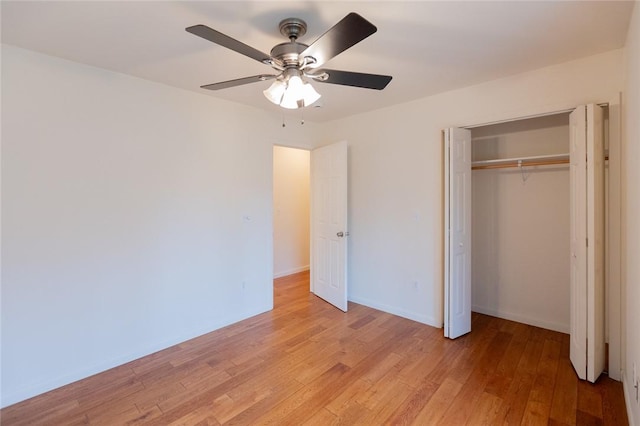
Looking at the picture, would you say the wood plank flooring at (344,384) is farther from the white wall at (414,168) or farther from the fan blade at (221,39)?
the fan blade at (221,39)

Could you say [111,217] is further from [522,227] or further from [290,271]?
[522,227]

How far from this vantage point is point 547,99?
257cm

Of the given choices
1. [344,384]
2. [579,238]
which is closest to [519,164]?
[579,238]

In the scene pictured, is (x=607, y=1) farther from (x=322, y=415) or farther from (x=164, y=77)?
(x=164, y=77)

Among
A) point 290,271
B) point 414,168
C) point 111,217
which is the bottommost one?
point 290,271

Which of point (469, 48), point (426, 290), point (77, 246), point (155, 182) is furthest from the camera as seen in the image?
point (426, 290)

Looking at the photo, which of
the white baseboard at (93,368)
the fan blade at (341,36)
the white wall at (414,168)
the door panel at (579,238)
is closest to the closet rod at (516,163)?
the white wall at (414,168)

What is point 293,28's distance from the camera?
184 centimetres

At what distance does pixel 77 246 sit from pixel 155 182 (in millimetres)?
789

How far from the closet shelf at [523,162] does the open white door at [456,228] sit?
0.36m

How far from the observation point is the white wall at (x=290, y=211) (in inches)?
212

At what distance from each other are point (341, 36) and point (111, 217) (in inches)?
92.5

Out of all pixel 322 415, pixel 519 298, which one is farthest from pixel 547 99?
pixel 322 415

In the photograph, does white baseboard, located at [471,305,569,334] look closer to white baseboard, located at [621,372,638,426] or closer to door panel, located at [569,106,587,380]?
door panel, located at [569,106,587,380]
